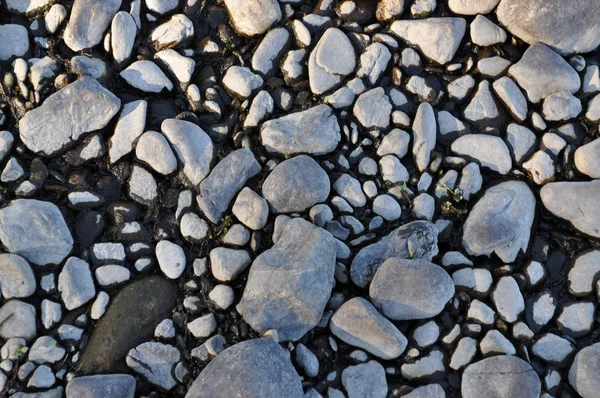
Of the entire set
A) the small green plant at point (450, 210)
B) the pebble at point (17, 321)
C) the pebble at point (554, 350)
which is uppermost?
the small green plant at point (450, 210)

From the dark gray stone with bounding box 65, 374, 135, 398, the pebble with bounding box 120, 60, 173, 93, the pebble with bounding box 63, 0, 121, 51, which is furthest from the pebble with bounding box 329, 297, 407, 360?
the pebble with bounding box 63, 0, 121, 51

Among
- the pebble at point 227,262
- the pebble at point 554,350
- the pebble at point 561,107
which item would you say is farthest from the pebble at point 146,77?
→ the pebble at point 554,350

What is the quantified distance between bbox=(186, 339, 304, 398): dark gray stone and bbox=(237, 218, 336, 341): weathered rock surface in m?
0.12

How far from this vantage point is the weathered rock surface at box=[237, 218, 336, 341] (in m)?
2.19

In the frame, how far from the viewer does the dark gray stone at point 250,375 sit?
6.59 ft

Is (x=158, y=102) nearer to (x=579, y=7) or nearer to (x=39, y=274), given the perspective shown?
(x=39, y=274)

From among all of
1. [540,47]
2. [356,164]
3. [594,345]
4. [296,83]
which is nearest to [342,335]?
[356,164]

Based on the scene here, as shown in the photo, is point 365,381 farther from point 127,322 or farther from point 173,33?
point 173,33

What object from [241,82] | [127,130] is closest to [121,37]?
[127,130]

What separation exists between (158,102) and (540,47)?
1.66 m

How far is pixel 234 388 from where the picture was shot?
6.59 feet

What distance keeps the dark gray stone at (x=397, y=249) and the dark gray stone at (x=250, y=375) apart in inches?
17.4

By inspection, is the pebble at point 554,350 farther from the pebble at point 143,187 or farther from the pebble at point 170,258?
the pebble at point 143,187

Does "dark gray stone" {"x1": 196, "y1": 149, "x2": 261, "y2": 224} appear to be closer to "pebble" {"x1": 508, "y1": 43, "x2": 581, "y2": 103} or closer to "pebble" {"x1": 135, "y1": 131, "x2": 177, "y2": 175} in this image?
"pebble" {"x1": 135, "y1": 131, "x2": 177, "y2": 175}
